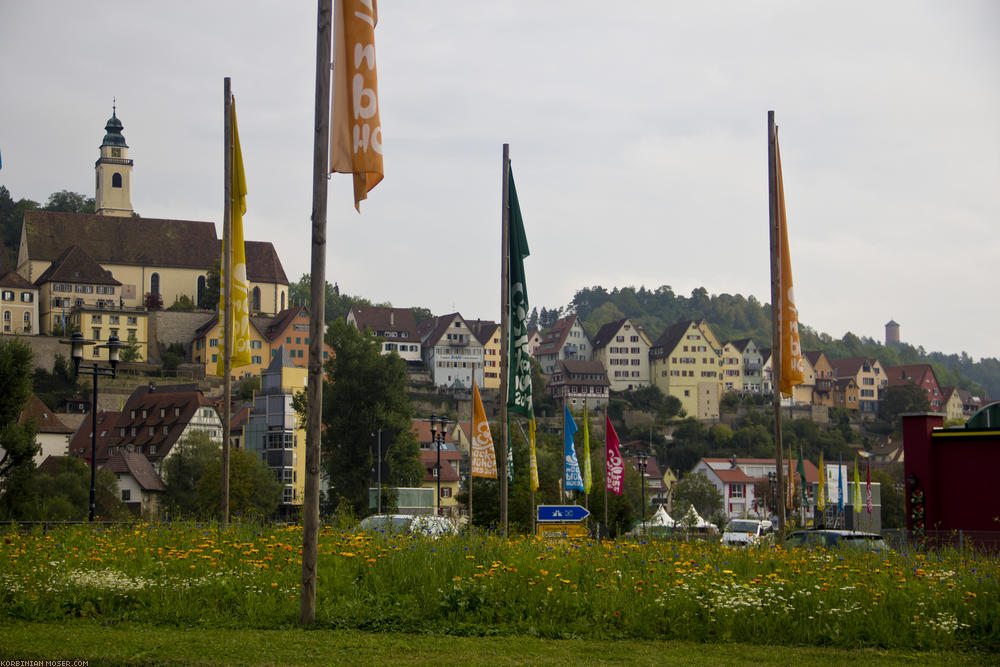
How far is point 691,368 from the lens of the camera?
589 ft

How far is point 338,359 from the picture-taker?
8406cm

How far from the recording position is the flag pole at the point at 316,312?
12.6 metres

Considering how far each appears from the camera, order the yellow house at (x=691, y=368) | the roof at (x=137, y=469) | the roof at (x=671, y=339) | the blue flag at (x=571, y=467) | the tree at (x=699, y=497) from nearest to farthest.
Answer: the blue flag at (x=571, y=467)
the roof at (x=137, y=469)
the tree at (x=699, y=497)
the yellow house at (x=691, y=368)
the roof at (x=671, y=339)

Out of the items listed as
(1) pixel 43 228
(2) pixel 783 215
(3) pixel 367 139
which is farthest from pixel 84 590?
(1) pixel 43 228

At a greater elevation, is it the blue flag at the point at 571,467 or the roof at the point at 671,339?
the roof at the point at 671,339

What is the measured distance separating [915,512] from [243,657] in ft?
71.3

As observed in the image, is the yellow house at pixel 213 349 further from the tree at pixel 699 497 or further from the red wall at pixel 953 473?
the red wall at pixel 953 473

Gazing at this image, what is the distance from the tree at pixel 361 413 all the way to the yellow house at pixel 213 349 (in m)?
60.5

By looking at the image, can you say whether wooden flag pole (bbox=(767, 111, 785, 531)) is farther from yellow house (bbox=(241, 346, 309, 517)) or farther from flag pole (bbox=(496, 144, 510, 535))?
yellow house (bbox=(241, 346, 309, 517))

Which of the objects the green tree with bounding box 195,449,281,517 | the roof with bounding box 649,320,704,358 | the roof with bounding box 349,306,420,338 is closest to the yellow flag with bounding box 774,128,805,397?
the green tree with bounding box 195,449,281,517

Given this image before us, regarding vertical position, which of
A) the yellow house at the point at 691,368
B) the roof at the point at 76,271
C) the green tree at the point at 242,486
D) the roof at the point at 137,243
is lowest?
the green tree at the point at 242,486

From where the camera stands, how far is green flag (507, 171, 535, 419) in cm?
1953

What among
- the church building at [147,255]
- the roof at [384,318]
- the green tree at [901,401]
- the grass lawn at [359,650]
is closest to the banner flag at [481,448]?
the grass lawn at [359,650]

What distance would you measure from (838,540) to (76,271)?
149 m
